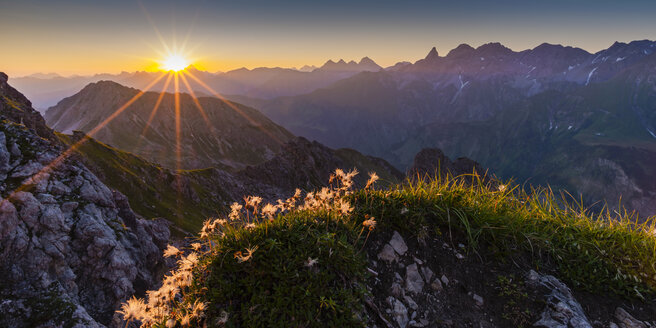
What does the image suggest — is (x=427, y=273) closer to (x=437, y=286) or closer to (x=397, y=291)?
(x=437, y=286)

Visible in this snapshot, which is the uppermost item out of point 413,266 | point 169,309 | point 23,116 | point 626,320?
point 169,309

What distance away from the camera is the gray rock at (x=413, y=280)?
496 cm

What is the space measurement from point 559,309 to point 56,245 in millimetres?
41452

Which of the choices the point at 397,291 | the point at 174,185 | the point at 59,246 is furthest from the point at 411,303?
the point at 174,185

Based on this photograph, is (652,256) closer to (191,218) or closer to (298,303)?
(298,303)

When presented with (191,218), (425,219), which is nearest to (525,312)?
Answer: (425,219)

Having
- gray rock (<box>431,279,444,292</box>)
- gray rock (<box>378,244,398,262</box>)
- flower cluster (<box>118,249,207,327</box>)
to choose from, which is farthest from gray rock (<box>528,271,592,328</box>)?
flower cluster (<box>118,249,207,327</box>)

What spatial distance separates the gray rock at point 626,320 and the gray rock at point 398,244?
3.50m

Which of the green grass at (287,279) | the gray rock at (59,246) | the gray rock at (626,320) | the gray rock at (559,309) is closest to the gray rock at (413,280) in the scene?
the green grass at (287,279)

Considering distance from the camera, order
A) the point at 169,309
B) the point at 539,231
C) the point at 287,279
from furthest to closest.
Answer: the point at 539,231, the point at 169,309, the point at 287,279

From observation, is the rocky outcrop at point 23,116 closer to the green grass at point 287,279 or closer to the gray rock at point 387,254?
the green grass at point 287,279

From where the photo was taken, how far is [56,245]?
3020 centimetres

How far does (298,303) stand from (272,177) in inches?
5758

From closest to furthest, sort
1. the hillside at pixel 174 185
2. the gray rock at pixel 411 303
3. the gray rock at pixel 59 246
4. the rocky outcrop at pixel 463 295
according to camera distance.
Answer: the rocky outcrop at pixel 463 295 → the gray rock at pixel 411 303 → the gray rock at pixel 59 246 → the hillside at pixel 174 185
